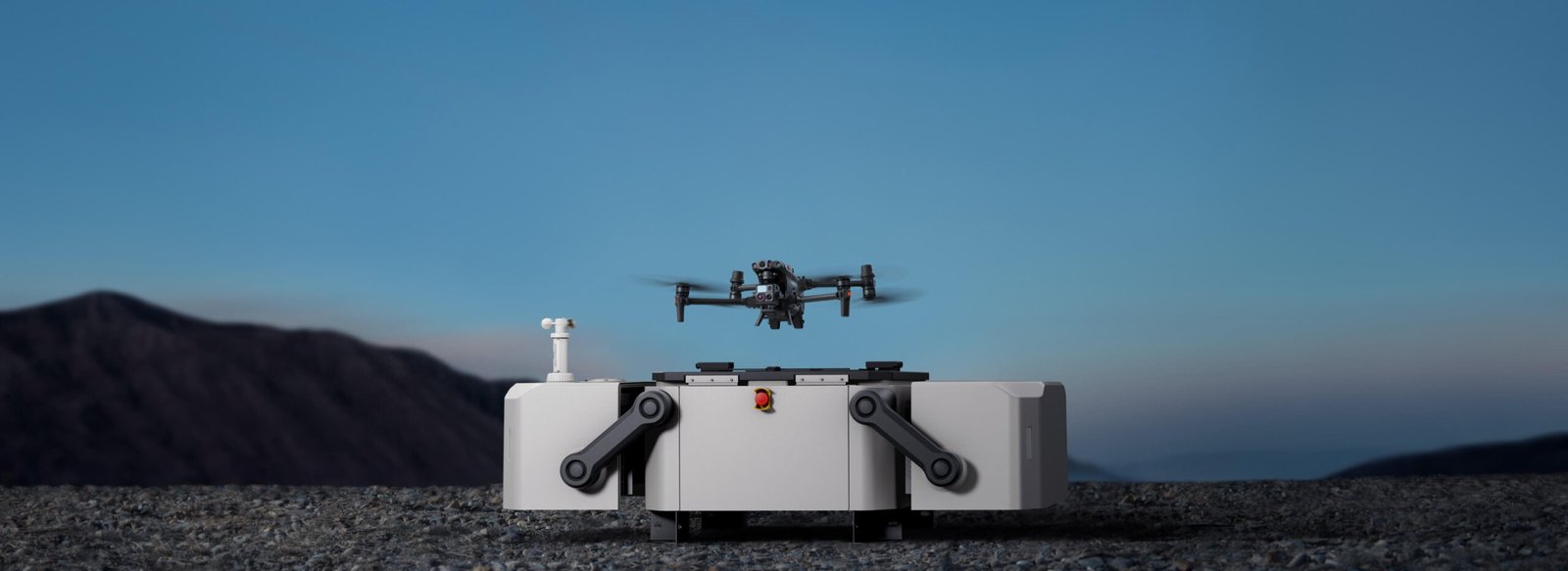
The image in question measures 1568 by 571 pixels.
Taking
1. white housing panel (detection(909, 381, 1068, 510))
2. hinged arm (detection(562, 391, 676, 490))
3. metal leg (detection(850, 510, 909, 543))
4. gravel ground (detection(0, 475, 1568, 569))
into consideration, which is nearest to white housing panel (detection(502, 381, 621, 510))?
hinged arm (detection(562, 391, 676, 490))

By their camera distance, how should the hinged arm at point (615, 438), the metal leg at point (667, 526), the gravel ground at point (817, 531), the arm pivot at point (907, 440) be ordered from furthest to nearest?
the metal leg at point (667, 526), the hinged arm at point (615, 438), the arm pivot at point (907, 440), the gravel ground at point (817, 531)

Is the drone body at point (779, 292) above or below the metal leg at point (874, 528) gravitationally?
above

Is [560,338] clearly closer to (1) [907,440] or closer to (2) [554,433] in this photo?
(2) [554,433]

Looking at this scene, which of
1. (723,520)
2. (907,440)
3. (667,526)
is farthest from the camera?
(723,520)

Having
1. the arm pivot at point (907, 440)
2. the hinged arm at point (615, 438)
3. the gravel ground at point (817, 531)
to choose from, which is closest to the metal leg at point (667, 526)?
the gravel ground at point (817, 531)

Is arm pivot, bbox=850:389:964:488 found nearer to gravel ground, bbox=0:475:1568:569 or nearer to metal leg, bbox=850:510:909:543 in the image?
gravel ground, bbox=0:475:1568:569

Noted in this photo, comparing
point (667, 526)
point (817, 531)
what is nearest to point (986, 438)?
point (667, 526)

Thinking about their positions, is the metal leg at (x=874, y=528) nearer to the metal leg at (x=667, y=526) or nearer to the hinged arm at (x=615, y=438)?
the metal leg at (x=667, y=526)
